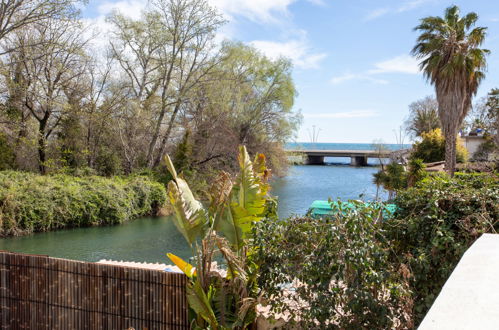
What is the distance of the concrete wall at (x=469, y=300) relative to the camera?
1.36 m

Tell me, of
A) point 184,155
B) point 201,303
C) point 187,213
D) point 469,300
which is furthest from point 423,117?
point 469,300

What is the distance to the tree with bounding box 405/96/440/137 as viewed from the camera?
44719 millimetres

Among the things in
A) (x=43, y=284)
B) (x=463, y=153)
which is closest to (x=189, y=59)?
(x=463, y=153)

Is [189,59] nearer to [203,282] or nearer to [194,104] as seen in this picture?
[194,104]

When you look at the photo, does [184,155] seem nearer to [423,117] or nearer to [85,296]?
[85,296]

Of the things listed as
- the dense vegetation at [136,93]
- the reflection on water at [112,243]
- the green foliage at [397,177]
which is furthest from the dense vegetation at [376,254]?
the dense vegetation at [136,93]

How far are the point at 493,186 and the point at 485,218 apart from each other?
0.80 m

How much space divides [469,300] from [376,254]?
8.94 feet

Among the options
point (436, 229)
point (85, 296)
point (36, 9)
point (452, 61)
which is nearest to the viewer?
point (436, 229)

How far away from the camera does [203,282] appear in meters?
4.80

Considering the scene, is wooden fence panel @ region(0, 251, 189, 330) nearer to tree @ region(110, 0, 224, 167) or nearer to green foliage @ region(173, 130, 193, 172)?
tree @ region(110, 0, 224, 167)

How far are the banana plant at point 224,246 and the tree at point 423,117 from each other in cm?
3955

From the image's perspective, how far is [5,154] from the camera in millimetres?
20375

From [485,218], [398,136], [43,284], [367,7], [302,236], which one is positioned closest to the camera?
[485,218]
